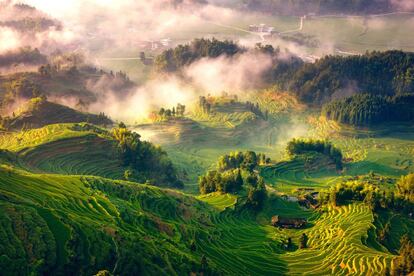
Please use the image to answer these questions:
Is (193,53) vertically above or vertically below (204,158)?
above

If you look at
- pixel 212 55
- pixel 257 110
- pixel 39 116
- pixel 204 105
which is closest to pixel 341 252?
pixel 39 116

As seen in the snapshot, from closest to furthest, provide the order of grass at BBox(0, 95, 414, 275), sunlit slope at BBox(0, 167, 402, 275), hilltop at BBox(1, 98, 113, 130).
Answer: sunlit slope at BBox(0, 167, 402, 275) < grass at BBox(0, 95, 414, 275) < hilltop at BBox(1, 98, 113, 130)

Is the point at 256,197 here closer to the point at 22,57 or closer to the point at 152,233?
the point at 152,233

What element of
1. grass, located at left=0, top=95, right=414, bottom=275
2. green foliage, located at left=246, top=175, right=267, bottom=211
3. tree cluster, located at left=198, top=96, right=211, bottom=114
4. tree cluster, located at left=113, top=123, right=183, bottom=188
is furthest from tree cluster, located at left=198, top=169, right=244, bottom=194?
tree cluster, located at left=198, top=96, right=211, bottom=114

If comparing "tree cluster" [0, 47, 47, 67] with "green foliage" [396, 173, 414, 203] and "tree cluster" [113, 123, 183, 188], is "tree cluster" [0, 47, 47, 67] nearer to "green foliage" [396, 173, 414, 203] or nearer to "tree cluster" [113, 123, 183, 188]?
"tree cluster" [113, 123, 183, 188]

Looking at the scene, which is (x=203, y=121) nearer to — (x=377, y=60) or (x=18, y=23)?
(x=377, y=60)

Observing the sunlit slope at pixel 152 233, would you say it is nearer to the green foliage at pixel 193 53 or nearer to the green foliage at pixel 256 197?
the green foliage at pixel 256 197
